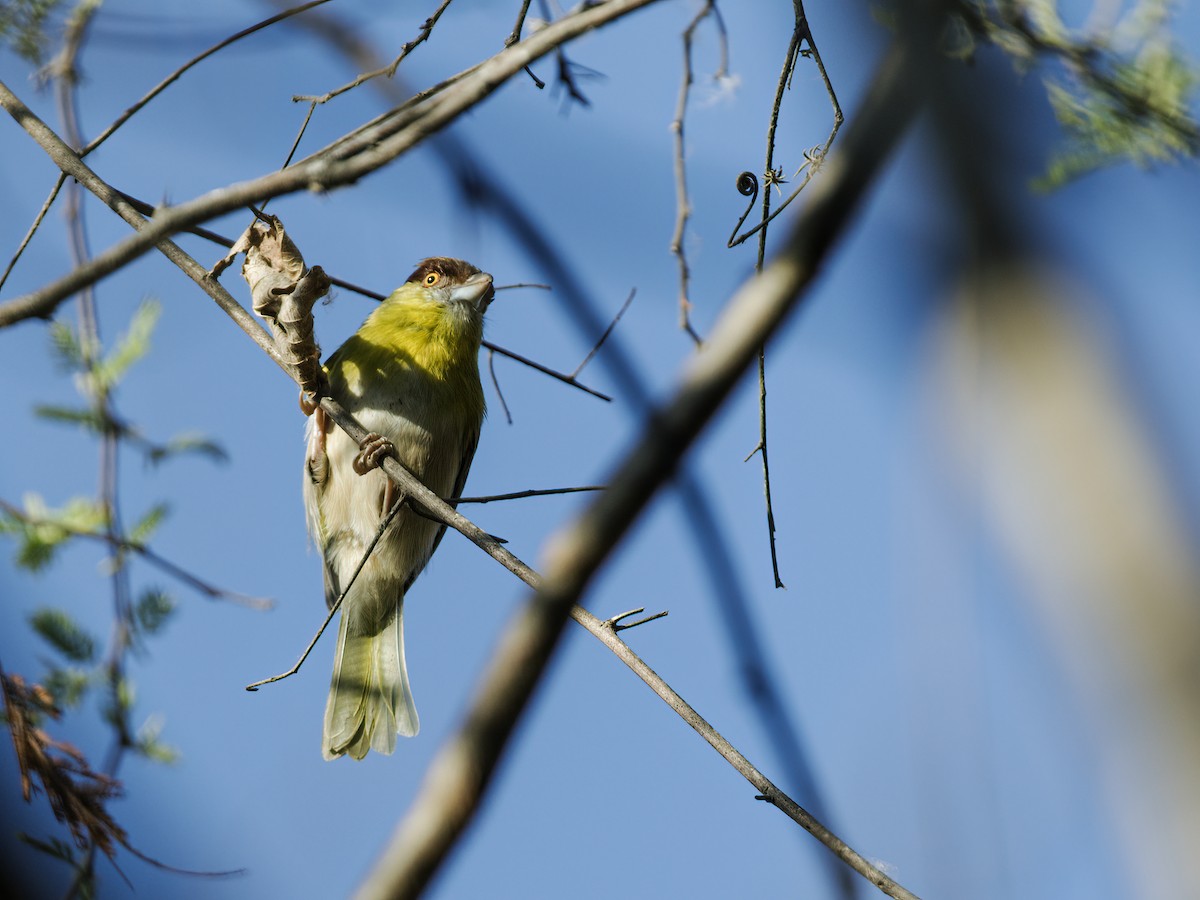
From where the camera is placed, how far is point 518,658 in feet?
4.23

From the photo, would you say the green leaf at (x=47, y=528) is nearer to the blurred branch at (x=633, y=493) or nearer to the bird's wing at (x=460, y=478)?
the bird's wing at (x=460, y=478)

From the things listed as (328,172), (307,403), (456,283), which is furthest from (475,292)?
(328,172)

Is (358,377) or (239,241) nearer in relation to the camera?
(239,241)

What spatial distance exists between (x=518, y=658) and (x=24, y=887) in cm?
51

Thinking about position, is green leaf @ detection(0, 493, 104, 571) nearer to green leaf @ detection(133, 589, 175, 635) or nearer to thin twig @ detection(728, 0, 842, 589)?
green leaf @ detection(133, 589, 175, 635)

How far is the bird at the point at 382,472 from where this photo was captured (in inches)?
198

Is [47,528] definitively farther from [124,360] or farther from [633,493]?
[633,493]

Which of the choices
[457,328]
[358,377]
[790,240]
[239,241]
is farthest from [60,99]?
[790,240]

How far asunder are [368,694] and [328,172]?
379 cm

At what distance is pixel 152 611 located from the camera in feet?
14.8

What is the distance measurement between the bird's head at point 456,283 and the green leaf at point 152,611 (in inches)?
72.2

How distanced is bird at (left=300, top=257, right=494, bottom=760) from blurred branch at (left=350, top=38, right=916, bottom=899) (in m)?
3.43

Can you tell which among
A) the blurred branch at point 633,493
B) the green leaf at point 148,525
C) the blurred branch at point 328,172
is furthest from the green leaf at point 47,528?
the blurred branch at point 633,493

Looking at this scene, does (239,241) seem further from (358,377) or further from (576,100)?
(358,377)
